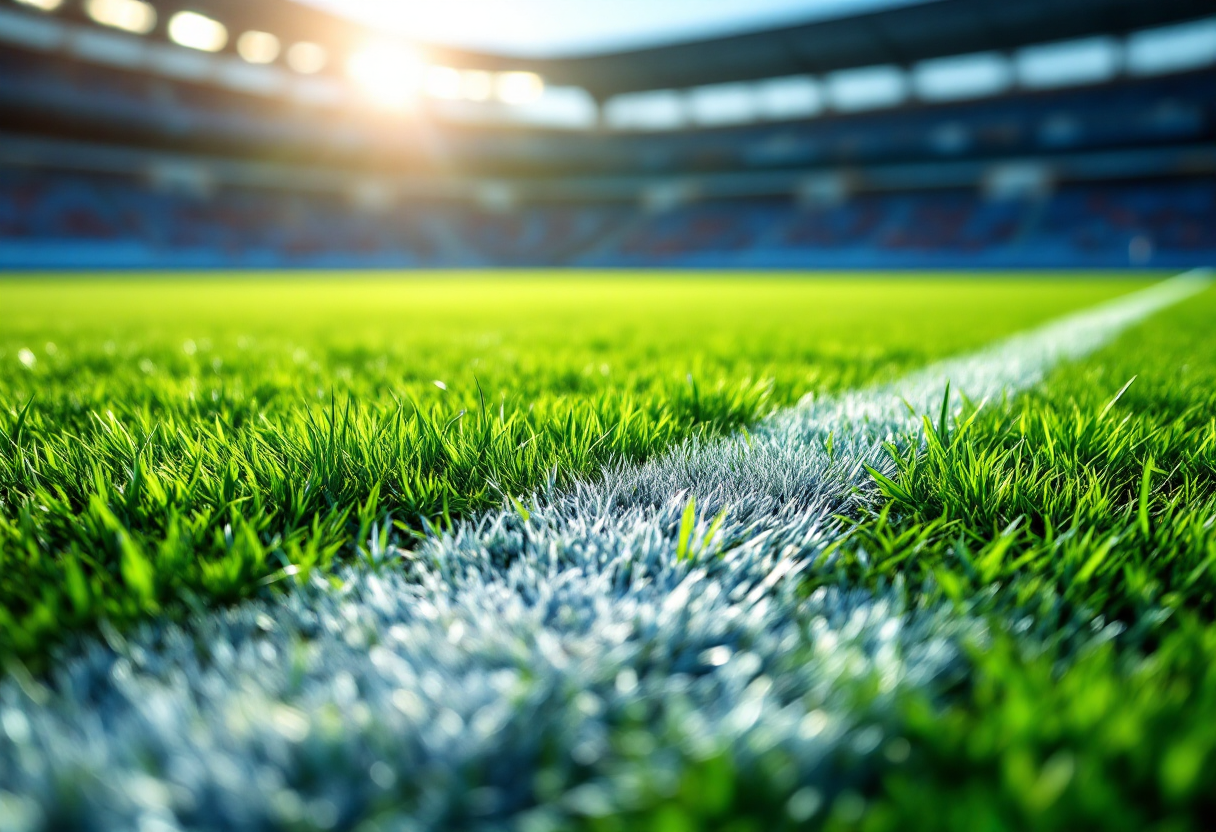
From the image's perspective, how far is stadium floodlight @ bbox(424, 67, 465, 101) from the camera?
38188 millimetres

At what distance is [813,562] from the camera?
0.87 metres

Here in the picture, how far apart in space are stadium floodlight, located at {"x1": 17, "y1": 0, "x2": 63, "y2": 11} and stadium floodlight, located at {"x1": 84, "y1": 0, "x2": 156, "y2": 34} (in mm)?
906

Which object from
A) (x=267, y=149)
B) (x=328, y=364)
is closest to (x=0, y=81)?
(x=267, y=149)

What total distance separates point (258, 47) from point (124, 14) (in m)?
5.24

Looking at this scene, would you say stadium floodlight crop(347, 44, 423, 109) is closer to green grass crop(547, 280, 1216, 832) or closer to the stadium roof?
the stadium roof

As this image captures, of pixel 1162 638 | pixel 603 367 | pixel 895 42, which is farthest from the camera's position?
pixel 895 42

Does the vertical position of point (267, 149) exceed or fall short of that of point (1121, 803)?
it exceeds it

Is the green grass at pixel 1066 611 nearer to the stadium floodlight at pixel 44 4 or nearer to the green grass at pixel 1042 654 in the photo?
the green grass at pixel 1042 654

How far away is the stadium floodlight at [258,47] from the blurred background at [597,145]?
0.45ft

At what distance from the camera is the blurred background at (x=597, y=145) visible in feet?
87.1

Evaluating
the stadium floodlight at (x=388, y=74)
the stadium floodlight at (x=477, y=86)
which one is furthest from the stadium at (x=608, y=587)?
the stadium floodlight at (x=477, y=86)

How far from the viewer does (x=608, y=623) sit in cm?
71

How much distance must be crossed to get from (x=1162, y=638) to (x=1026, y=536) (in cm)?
26

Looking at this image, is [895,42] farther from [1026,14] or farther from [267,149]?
[267,149]
